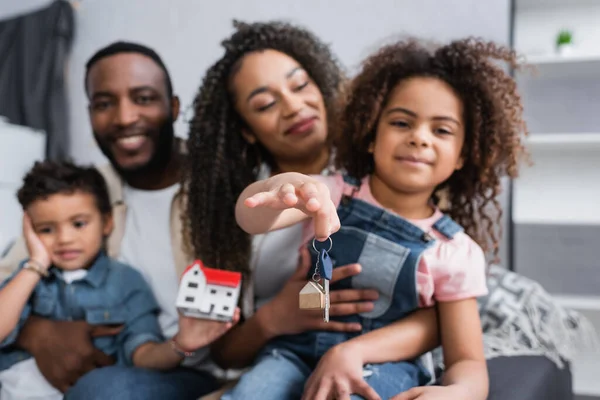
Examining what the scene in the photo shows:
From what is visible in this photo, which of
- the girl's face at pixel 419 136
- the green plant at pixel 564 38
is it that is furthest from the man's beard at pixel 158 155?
the green plant at pixel 564 38

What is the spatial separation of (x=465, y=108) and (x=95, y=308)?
0.75 meters

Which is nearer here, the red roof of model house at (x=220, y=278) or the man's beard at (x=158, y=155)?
the red roof of model house at (x=220, y=278)

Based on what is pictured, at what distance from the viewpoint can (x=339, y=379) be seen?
2.21ft

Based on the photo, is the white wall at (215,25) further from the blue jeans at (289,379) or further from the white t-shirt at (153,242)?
the blue jeans at (289,379)

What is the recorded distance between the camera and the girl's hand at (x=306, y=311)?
2.51ft

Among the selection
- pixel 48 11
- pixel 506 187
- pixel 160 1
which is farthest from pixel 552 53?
pixel 48 11

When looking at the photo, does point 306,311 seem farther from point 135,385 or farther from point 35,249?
point 35,249

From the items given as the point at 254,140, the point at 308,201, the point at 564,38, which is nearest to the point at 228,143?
the point at 254,140

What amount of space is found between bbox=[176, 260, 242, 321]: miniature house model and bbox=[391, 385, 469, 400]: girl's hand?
0.28m

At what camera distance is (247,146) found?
1006 mm

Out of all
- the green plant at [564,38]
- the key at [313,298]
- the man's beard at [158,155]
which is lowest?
the key at [313,298]

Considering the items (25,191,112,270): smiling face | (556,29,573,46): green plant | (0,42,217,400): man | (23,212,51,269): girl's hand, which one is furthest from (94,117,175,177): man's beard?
(556,29,573,46): green plant

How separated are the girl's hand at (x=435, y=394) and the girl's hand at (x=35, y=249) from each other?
697 mm

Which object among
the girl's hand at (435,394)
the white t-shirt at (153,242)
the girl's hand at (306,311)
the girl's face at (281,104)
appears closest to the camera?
the girl's hand at (435,394)
